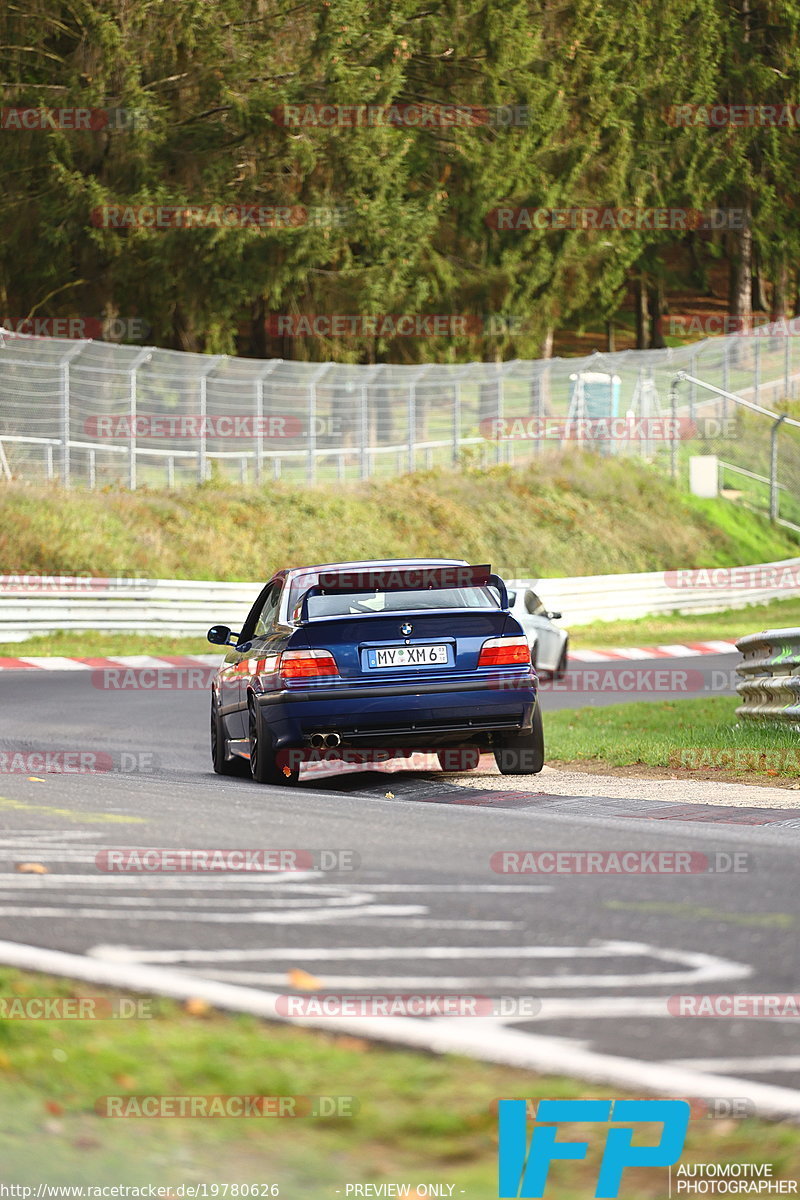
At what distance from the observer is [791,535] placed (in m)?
51.4

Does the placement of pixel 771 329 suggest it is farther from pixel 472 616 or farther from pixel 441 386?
pixel 472 616

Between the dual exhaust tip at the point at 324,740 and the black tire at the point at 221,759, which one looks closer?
the dual exhaust tip at the point at 324,740

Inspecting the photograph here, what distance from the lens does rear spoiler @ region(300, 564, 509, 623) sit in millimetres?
12102

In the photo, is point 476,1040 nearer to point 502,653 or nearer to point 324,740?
point 324,740

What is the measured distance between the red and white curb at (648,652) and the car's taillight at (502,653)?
16.4 m

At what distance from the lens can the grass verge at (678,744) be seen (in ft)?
42.9

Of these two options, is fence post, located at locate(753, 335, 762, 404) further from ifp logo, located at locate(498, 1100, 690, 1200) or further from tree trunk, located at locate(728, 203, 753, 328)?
ifp logo, located at locate(498, 1100, 690, 1200)

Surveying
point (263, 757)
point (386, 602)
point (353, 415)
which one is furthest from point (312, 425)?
point (263, 757)

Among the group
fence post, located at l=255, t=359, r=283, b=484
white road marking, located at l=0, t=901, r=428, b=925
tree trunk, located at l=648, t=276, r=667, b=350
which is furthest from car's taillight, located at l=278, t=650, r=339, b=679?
tree trunk, located at l=648, t=276, r=667, b=350

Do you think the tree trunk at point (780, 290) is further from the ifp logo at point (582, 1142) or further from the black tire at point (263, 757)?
the ifp logo at point (582, 1142)

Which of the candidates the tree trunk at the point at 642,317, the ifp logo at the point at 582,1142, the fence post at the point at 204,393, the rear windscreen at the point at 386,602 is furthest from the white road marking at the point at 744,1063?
the tree trunk at the point at 642,317

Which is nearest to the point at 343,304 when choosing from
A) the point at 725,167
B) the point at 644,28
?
the point at 644,28

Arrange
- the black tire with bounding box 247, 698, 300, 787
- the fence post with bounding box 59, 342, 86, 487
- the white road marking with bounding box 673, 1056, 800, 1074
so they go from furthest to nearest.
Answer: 1. the fence post with bounding box 59, 342, 86, 487
2. the black tire with bounding box 247, 698, 300, 787
3. the white road marking with bounding box 673, 1056, 800, 1074

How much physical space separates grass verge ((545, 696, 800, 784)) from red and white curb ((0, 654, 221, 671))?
25.7ft
